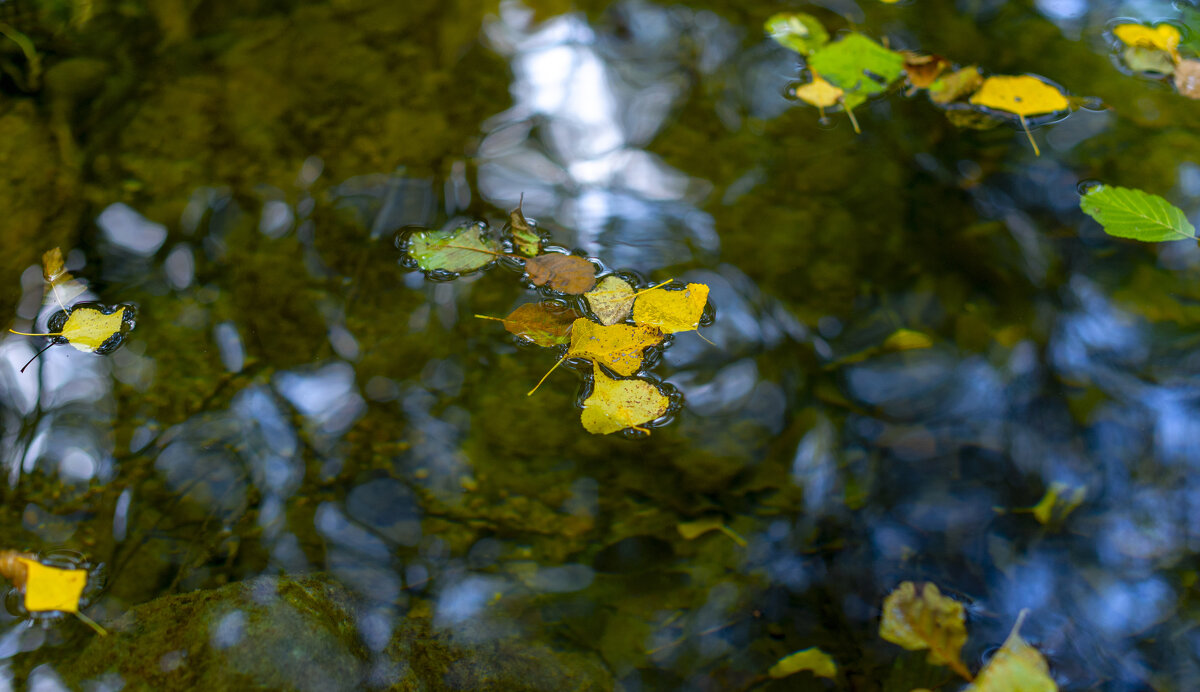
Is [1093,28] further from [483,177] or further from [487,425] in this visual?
[487,425]

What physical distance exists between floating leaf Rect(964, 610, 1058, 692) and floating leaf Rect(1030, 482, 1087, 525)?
28cm

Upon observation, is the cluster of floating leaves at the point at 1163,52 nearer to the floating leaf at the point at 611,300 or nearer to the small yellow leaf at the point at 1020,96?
the small yellow leaf at the point at 1020,96

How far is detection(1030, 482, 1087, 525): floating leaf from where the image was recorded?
1.55 metres

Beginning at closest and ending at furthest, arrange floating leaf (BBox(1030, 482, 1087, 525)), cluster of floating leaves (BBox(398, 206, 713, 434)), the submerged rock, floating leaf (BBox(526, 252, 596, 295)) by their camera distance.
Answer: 1. the submerged rock
2. floating leaf (BBox(1030, 482, 1087, 525))
3. cluster of floating leaves (BBox(398, 206, 713, 434))
4. floating leaf (BBox(526, 252, 596, 295))

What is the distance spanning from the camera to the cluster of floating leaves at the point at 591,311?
1658 mm

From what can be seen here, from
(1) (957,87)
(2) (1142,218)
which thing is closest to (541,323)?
(1) (957,87)

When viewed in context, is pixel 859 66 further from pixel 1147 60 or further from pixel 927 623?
pixel 927 623

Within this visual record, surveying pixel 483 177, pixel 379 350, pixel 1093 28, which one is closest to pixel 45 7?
pixel 483 177

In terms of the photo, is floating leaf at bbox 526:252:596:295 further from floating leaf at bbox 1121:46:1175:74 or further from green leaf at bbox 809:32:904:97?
floating leaf at bbox 1121:46:1175:74

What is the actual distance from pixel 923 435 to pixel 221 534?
1647 millimetres

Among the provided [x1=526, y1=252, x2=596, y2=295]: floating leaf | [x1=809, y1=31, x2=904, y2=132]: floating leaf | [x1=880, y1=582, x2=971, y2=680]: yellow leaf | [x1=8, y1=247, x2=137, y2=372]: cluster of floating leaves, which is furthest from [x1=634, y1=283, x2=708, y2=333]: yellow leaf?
[x1=8, y1=247, x2=137, y2=372]: cluster of floating leaves

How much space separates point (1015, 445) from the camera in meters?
1.63

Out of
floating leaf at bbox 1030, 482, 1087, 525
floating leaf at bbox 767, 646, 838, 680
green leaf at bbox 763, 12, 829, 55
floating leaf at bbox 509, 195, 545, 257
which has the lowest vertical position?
floating leaf at bbox 767, 646, 838, 680

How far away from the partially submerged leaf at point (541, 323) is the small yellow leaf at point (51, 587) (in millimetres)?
1071
